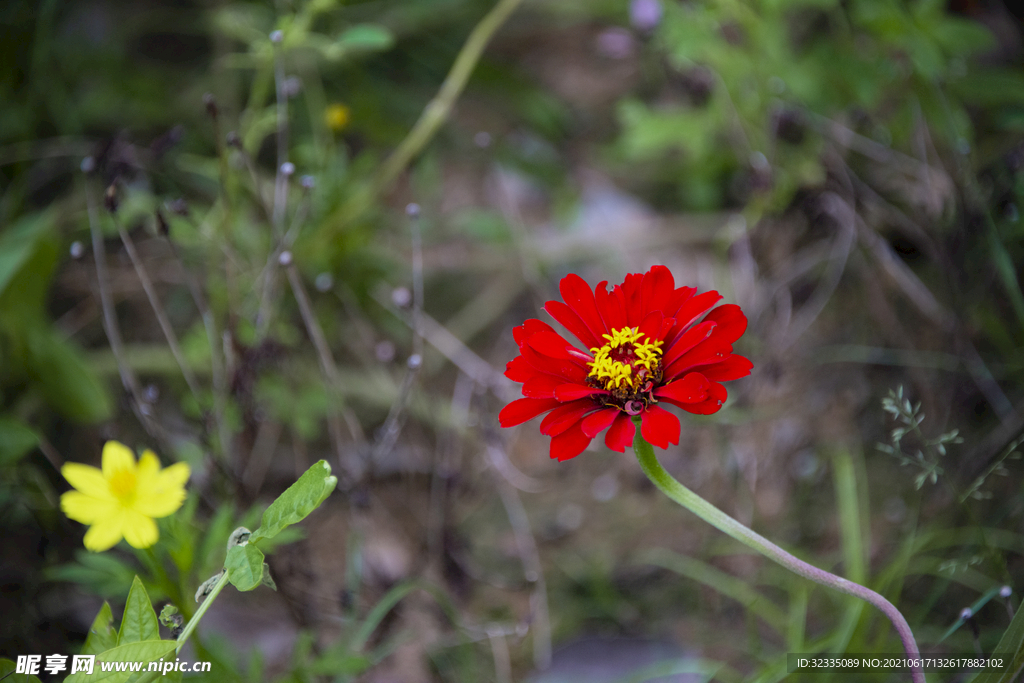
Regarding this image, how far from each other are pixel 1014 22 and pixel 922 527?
38.2 inches

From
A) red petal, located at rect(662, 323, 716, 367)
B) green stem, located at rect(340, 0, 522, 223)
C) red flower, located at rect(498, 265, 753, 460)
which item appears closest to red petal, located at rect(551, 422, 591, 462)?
red flower, located at rect(498, 265, 753, 460)

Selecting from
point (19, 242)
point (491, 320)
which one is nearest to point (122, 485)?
point (19, 242)

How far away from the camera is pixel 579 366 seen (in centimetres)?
62

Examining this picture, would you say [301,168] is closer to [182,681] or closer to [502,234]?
[502,234]

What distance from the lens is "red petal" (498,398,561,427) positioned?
565 millimetres

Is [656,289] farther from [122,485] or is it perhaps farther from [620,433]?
[122,485]

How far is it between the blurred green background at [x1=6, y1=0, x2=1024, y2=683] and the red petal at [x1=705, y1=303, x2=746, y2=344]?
0.38 metres

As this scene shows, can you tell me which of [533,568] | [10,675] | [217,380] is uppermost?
[217,380]

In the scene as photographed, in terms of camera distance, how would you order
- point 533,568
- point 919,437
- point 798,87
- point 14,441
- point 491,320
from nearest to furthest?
point 919,437
point 14,441
point 533,568
point 798,87
point 491,320

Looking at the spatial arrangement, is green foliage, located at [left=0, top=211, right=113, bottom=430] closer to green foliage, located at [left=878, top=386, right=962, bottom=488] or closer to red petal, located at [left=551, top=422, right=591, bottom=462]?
red petal, located at [left=551, top=422, right=591, bottom=462]

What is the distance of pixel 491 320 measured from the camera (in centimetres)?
131

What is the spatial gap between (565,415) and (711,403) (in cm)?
13

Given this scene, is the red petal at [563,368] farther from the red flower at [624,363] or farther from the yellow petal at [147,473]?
the yellow petal at [147,473]

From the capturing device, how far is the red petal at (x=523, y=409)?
56 cm
